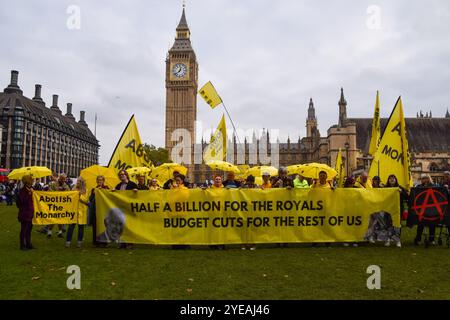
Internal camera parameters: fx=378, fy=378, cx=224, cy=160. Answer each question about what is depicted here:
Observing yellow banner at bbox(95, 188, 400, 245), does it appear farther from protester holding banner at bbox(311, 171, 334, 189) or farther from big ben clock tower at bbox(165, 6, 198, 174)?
big ben clock tower at bbox(165, 6, 198, 174)

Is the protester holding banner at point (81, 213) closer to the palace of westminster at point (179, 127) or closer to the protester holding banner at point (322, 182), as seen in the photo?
the protester holding banner at point (322, 182)

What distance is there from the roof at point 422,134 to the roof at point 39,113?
70750 mm

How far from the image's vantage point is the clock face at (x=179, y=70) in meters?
107

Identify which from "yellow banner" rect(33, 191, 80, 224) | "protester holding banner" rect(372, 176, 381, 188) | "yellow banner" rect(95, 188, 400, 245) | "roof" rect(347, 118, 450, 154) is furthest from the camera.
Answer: "roof" rect(347, 118, 450, 154)

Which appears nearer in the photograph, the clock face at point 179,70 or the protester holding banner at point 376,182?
the protester holding banner at point 376,182

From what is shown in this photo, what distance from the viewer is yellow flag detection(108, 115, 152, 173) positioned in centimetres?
1204

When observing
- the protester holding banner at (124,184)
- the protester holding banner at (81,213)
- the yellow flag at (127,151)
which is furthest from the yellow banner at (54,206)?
the yellow flag at (127,151)

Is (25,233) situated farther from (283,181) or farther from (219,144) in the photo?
(219,144)

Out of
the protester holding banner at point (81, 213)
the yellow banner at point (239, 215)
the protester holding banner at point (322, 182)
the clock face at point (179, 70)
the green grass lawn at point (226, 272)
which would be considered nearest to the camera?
the green grass lawn at point (226, 272)

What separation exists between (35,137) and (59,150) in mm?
14263

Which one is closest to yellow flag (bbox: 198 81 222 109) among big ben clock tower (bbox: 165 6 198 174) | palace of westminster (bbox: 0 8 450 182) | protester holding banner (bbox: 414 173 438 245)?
protester holding banner (bbox: 414 173 438 245)

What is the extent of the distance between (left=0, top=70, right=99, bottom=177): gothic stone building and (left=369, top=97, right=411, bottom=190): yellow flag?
84.2 meters
